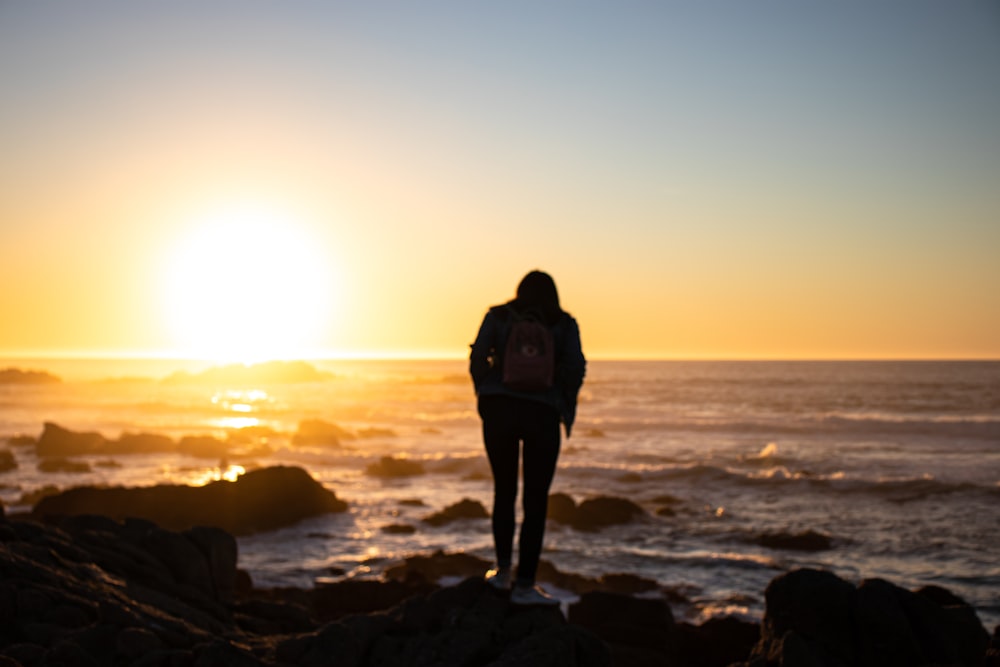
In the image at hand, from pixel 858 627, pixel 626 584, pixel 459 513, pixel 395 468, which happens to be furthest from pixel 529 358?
pixel 395 468

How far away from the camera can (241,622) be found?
8.47 meters

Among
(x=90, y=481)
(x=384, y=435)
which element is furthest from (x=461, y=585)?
(x=384, y=435)

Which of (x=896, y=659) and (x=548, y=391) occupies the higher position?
(x=548, y=391)

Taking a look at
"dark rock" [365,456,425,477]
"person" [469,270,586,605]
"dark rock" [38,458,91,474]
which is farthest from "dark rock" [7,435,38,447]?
"person" [469,270,586,605]

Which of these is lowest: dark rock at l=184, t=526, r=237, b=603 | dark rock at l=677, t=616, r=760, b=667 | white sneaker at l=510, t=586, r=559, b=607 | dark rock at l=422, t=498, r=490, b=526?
dark rock at l=422, t=498, r=490, b=526

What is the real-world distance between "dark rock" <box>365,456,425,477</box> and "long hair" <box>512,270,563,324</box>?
80.5 ft

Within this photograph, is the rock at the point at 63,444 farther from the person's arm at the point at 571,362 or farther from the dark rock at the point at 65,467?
the person's arm at the point at 571,362

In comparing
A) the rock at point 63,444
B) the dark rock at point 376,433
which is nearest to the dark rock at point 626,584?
the rock at point 63,444

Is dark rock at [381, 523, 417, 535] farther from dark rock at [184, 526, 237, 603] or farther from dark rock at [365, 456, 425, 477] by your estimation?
dark rock at [365, 456, 425, 477]

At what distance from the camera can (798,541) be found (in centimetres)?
1686

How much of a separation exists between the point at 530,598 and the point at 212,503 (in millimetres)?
15303

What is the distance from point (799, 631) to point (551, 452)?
376 cm

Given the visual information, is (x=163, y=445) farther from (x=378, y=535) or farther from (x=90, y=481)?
(x=378, y=535)

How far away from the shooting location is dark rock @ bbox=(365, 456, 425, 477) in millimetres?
29062
